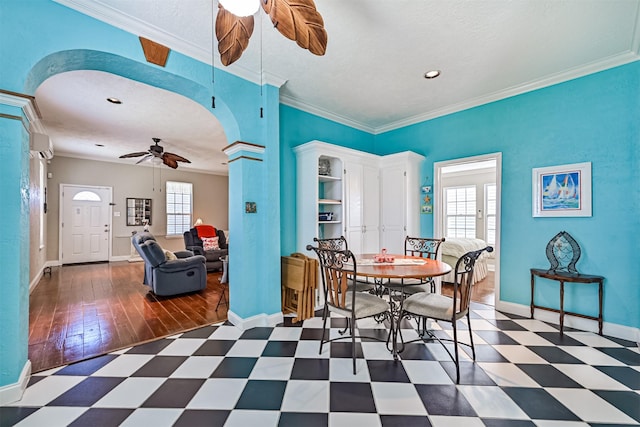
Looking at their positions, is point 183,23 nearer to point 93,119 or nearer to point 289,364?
point 289,364

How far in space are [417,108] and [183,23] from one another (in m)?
3.04

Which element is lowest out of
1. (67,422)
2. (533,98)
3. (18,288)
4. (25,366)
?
(67,422)

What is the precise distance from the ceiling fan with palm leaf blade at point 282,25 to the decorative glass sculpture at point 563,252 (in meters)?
3.21

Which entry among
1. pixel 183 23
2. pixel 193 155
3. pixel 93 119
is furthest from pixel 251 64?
pixel 193 155

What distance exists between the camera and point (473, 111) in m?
3.73

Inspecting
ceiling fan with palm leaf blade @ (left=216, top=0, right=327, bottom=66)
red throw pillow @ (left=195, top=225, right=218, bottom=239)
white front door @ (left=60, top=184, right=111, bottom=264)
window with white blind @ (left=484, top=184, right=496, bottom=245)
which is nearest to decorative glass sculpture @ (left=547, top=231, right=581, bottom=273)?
ceiling fan with palm leaf blade @ (left=216, top=0, right=327, bottom=66)

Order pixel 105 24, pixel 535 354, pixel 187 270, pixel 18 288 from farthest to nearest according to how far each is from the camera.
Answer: pixel 187 270
pixel 535 354
pixel 105 24
pixel 18 288

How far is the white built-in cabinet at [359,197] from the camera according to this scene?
354 cm

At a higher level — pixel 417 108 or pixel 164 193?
pixel 417 108

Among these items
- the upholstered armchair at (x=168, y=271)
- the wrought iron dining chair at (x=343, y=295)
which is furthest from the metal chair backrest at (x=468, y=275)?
the upholstered armchair at (x=168, y=271)

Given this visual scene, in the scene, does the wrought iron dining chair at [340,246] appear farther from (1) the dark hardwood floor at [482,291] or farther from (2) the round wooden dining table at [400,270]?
(1) the dark hardwood floor at [482,291]

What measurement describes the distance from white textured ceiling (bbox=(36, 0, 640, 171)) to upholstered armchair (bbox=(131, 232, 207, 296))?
6.91ft

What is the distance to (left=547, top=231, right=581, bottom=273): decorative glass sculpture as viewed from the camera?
2.93 m

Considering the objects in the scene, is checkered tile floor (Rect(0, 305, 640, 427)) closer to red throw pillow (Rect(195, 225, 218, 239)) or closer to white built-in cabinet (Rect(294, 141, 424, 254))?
white built-in cabinet (Rect(294, 141, 424, 254))
